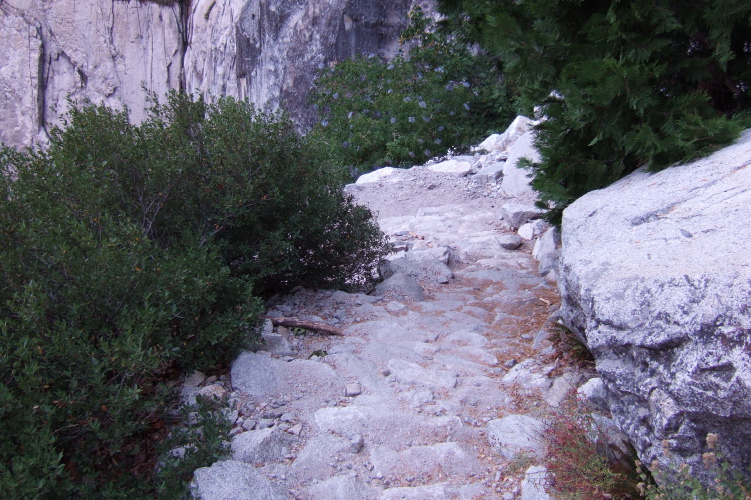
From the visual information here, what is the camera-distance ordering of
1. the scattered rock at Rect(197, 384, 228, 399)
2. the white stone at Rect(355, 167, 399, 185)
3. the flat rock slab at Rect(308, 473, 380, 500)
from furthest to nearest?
the white stone at Rect(355, 167, 399, 185) < the scattered rock at Rect(197, 384, 228, 399) < the flat rock slab at Rect(308, 473, 380, 500)

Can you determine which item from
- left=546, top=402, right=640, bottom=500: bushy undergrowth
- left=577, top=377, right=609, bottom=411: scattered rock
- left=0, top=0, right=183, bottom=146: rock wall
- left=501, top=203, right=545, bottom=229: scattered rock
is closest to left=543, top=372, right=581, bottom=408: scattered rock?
left=577, top=377, right=609, bottom=411: scattered rock

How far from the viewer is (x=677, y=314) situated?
7.47 feet

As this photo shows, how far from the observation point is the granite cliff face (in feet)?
46.4

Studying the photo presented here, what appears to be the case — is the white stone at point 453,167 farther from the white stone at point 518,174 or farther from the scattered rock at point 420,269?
the scattered rock at point 420,269

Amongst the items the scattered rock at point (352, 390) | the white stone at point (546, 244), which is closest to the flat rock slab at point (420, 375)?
the scattered rock at point (352, 390)

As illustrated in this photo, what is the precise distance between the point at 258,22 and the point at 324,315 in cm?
1189

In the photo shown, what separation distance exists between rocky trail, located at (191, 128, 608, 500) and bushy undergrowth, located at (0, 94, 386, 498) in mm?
368

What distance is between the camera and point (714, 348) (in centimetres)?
215

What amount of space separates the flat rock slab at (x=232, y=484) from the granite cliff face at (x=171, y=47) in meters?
11.8

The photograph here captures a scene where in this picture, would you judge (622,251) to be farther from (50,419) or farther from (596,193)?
(50,419)

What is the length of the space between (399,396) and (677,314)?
5.45ft

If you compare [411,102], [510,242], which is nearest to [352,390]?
[510,242]

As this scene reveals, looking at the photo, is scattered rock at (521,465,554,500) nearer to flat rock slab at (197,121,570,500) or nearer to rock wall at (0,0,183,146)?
flat rock slab at (197,121,570,500)

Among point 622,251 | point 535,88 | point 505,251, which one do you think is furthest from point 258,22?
point 622,251
